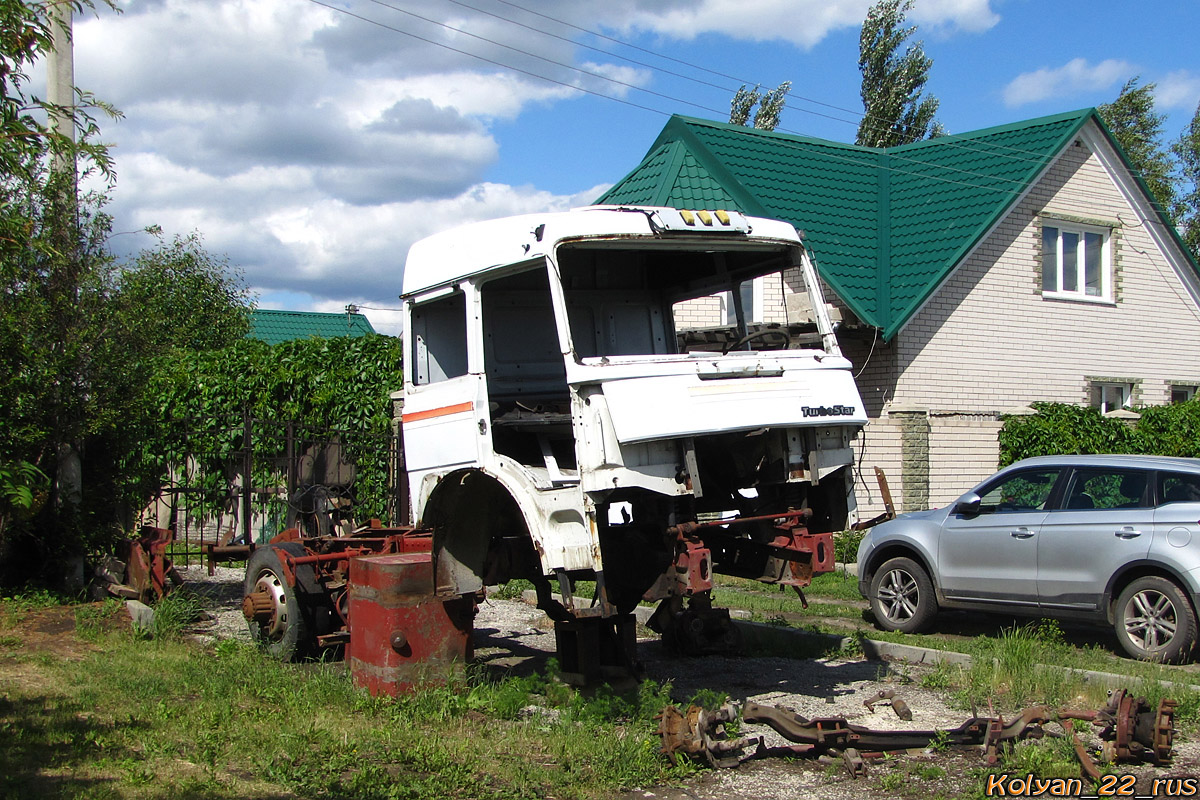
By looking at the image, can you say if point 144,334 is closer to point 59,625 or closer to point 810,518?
point 59,625

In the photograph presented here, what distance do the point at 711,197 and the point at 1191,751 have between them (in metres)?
12.7

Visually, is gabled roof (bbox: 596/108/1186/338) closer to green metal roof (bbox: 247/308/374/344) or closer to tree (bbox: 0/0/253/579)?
tree (bbox: 0/0/253/579)

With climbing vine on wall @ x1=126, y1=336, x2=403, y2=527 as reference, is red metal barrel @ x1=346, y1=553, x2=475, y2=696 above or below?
below

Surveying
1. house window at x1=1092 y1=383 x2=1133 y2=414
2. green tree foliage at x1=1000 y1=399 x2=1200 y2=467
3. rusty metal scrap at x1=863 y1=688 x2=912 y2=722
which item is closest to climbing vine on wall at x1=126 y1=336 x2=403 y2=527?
rusty metal scrap at x1=863 y1=688 x2=912 y2=722

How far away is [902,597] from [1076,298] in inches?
432

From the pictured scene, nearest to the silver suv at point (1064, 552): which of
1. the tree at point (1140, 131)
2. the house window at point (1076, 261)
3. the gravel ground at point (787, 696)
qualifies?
the gravel ground at point (787, 696)

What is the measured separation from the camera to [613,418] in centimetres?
603

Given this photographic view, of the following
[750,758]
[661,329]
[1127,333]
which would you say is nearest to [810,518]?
[750,758]

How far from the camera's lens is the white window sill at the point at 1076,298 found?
18906 mm

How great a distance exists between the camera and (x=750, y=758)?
19.5ft

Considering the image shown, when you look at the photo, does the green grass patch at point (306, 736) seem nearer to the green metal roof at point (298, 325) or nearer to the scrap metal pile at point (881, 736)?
the scrap metal pile at point (881, 736)

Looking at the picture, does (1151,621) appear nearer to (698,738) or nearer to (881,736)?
(881,736)

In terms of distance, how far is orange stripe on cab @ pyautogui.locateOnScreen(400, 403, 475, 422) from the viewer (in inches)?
274

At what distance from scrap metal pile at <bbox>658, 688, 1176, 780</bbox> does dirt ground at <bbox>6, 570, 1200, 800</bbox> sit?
0.21 ft
